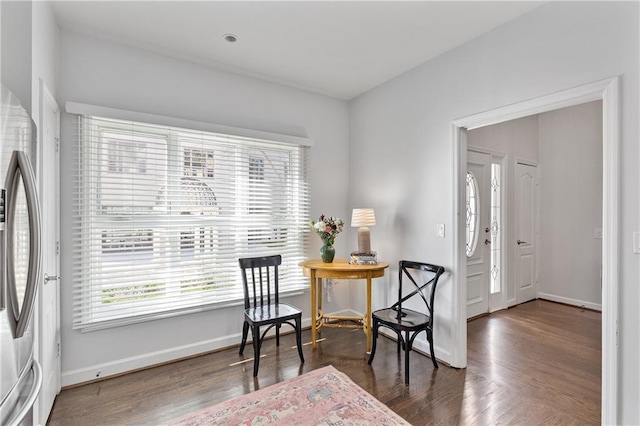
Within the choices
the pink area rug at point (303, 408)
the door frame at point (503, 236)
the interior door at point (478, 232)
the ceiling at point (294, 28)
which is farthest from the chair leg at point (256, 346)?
the door frame at point (503, 236)

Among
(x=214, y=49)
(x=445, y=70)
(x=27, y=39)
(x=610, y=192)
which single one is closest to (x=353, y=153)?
(x=445, y=70)

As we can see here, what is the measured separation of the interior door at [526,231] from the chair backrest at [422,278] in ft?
7.73

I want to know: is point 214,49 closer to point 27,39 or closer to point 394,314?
point 27,39

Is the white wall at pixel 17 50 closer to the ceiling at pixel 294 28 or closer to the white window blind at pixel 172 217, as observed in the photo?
the ceiling at pixel 294 28

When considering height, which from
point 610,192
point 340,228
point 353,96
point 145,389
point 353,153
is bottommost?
point 145,389

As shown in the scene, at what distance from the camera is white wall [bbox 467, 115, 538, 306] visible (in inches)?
167

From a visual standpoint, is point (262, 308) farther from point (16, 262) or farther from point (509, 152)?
point (509, 152)

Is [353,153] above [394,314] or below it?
above

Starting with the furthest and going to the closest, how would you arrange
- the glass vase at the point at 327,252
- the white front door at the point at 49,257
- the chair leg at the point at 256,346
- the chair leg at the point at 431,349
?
the glass vase at the point at 327,252, the chair leg at the point at 431,349, the chair leg at the point at 256,346, the white front door at the point at 49,257

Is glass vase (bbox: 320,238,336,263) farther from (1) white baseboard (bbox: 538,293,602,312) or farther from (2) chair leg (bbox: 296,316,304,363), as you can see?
(1) white baseboard (bbox: 538,293,602,312)

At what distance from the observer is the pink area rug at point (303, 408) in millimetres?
2029

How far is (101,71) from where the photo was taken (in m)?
2.59

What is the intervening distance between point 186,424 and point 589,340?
3839 mm

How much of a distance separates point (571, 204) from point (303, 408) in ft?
15.4
